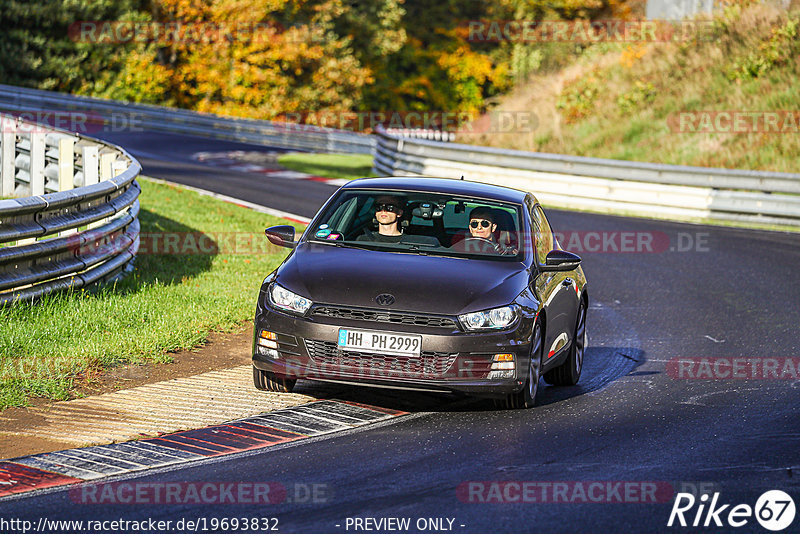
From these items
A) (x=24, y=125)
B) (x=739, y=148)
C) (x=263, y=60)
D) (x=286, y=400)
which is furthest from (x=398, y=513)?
(x=263, y=60)

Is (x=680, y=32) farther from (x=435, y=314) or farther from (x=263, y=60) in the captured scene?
(x=435, y=314)

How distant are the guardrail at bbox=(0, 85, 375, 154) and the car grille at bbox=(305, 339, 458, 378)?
3151 cm

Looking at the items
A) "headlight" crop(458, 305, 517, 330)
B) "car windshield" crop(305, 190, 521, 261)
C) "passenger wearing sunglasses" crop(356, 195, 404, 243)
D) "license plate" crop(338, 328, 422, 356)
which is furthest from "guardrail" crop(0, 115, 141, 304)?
"headlight" crop(458, 305, 517, 330)

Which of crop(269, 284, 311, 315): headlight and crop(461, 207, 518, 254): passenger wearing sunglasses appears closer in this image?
crop(269, 284, 311, 315): headlight

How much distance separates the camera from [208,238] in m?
15.9

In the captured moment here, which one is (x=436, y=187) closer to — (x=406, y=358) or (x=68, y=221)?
(x=406, y=358)

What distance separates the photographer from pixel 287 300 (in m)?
8.06

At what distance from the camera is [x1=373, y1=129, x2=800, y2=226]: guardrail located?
73.8ft

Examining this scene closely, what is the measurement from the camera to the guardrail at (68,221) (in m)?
9.95

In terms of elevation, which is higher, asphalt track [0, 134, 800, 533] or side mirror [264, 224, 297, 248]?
side mirror [264, 224, 297, 248]

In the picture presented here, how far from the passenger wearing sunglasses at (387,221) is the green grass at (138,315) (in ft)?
6.54

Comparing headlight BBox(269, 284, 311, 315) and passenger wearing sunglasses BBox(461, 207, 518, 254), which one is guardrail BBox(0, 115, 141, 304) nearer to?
headlight BBox(269, 284, 311, 315)

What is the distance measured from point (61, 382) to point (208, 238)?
25.2 feet

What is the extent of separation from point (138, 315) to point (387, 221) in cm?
284
